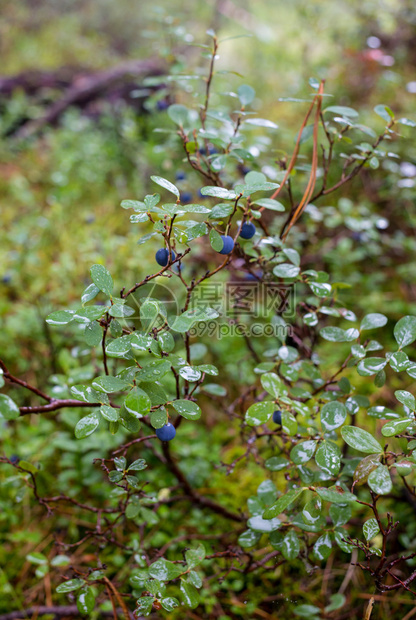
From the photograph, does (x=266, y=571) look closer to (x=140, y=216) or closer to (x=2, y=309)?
(x=140, y=216)

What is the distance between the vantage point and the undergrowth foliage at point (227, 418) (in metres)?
0.76

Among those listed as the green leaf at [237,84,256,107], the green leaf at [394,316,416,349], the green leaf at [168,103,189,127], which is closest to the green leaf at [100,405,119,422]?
the green leaf at [394,316,416,349]

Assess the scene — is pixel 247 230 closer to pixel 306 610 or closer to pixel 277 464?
pixel 277 464

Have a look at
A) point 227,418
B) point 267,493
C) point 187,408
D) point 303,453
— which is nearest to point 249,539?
point 267,493

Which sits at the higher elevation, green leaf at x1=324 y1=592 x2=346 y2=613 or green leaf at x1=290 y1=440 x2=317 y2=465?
green leaf at x1=290 y1=440 x2=317 y2=465

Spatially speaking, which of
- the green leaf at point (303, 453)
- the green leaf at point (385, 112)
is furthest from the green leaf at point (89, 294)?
the green leaf at point (385, 112)

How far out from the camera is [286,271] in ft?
3.23

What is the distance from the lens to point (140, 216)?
774 millimetres

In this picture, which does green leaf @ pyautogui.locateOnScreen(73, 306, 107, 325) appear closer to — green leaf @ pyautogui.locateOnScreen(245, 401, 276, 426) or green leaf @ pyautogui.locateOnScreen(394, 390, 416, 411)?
green leaf @ pyautogui.locateOnScreen(245, 401, 276, 426)

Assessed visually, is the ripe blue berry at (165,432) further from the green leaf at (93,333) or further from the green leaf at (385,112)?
the green leaf at (385,112)

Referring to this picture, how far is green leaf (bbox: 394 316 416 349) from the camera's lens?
2.77 feet

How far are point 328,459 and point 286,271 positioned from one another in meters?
0.43

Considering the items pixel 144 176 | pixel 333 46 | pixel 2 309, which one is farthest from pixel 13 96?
pixel 2 309

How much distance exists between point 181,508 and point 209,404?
48 centimetres
